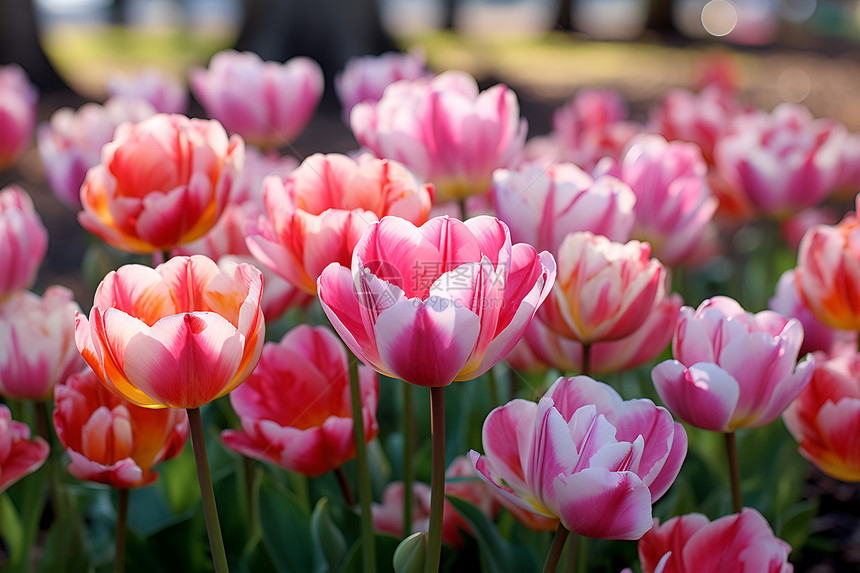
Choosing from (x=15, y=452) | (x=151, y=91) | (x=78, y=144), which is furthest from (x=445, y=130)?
(x=151, y=91)

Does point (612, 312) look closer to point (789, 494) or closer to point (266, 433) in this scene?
point (266, 433)

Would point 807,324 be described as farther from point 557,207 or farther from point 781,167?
point 557,207

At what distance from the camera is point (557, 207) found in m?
0.95

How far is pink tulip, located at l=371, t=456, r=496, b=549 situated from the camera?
1016mm

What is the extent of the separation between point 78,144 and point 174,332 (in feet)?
3.67

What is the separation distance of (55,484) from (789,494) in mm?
1144

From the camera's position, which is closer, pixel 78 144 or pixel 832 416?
pixel 832 416

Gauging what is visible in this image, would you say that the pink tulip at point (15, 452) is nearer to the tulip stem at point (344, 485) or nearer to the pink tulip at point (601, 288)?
the tulip stem at point (344, 485)

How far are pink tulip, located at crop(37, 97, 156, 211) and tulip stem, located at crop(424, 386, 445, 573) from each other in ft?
3.58

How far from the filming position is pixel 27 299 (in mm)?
1021

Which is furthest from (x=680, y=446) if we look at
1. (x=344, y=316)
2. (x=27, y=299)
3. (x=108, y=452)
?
(x=27, y=299)

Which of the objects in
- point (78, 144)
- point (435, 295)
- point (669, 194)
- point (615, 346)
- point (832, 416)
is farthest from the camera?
point (78, 144)

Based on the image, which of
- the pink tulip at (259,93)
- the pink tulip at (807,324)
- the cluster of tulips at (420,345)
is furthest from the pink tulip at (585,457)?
the pink tulip at (259,93)

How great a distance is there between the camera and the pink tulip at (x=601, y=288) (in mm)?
816
